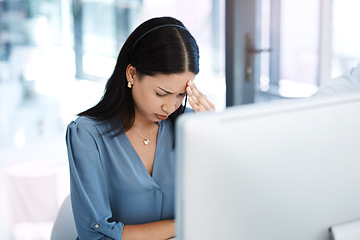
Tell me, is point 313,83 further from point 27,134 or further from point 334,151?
point 334,151

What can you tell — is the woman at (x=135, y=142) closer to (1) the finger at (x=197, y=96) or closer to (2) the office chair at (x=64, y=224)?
(1) the finger at (x=197, y=96)

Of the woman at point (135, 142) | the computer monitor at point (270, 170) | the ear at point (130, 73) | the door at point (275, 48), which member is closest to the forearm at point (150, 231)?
the woman at point (135, 142)

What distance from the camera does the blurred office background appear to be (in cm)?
270

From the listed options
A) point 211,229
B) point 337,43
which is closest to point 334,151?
point 211,229

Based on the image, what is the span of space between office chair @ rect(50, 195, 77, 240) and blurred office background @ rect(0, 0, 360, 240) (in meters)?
1.09

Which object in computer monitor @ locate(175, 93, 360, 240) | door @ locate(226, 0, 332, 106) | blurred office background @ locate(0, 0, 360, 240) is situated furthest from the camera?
door @ locate(226, 0, 332, 106)

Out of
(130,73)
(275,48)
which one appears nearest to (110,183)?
(130,73)

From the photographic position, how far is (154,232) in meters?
1.31

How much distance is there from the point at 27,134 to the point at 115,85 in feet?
5.13

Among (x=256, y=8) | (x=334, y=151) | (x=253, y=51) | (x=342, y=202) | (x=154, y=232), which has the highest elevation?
(x=256, y=8)

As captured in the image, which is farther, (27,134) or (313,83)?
(313,83)

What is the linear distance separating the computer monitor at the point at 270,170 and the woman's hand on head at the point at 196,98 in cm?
69

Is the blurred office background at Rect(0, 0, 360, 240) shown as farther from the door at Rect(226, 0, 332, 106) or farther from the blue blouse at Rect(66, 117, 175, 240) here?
the blue blouse at Rect(66, 117, 175, 240)

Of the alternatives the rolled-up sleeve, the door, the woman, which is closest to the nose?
the woman
